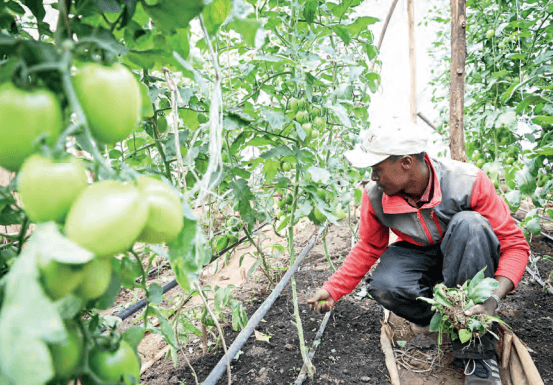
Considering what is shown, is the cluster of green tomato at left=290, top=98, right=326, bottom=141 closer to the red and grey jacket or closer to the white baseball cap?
the white baseball cap

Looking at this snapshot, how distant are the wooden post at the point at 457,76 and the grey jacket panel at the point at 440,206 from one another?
78 centimetres

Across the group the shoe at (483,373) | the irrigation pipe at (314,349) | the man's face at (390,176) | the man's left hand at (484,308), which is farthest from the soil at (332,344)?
the man's face at (390,176)

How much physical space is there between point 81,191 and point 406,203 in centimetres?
156

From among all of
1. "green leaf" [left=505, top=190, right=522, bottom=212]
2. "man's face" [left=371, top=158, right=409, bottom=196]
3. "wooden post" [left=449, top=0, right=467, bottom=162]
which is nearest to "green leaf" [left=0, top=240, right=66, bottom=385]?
"man's face" [left=371, top=158, right=409, bottom=196]

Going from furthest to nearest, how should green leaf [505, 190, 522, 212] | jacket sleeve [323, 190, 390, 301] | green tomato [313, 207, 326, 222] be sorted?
green leaf [505, 190, 522, 212]
jacket sleeve [323, 190, 390, 301]
green tomato [313, 207, 326, 222]

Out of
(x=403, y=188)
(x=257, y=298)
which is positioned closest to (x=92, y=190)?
(x=403, y=188)

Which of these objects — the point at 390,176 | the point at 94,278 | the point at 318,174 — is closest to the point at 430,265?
the point at 390,176

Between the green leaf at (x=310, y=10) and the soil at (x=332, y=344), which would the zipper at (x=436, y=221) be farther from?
the green leaf at (x=310, y=10)

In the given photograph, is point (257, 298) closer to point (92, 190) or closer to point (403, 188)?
point (403, 188)

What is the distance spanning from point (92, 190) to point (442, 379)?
5.99 ft

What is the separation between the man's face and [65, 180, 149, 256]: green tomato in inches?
54.8

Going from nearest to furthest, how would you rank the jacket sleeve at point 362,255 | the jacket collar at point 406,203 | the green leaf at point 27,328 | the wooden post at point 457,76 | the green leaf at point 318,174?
the green leaf at point 27,328 < the green leaf at point 318,174 < the jacket collar at point 406,203 < the jacket sleeve at point 362,255 < the wooden post at point 457,76

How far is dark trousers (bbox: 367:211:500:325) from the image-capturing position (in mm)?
1524

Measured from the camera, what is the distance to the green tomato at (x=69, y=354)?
1.15ft
